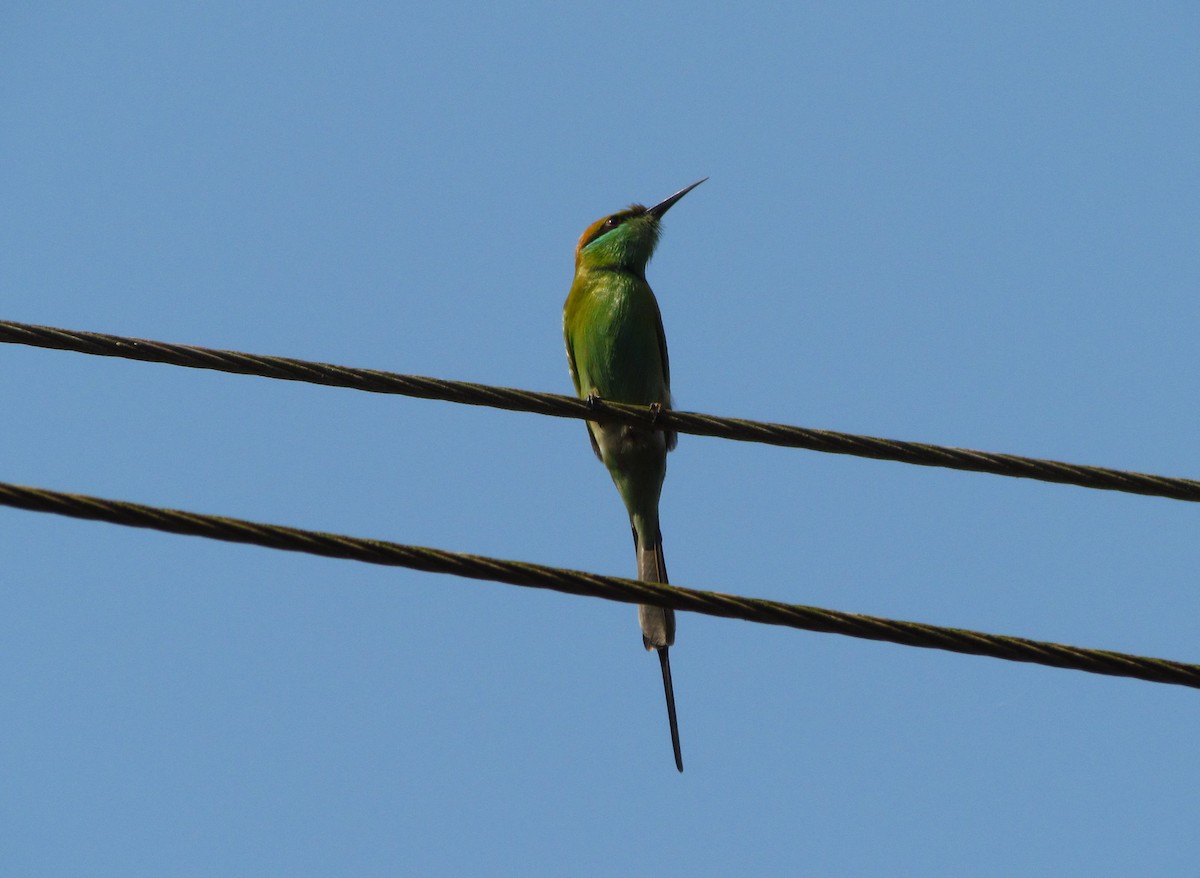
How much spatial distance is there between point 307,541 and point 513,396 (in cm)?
85

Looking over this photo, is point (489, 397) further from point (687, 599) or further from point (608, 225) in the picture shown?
point (608, 225)

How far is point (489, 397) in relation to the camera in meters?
3.05

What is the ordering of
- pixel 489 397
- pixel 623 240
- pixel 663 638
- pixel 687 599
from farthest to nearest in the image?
pixel 623 240 → pixel 663 638 → pixel 489 397 → pixel 687 599

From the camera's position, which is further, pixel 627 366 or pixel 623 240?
pixel 623 240

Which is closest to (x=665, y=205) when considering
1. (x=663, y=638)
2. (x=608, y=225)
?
(x=608, y=225)

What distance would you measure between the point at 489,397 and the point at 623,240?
118 inches

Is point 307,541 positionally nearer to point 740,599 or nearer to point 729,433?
point 740,599

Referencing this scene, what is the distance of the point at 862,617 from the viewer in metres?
2.46

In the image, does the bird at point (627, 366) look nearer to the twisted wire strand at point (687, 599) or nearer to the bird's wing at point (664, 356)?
the bird's wing at point (664, 356)

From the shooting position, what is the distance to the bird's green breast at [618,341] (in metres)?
5.24

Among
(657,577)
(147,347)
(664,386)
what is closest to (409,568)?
(147,347)

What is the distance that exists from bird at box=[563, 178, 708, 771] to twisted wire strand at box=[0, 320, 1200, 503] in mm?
1810

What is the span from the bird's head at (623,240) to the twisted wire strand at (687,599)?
3.49 metres

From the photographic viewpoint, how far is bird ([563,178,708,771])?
5.09 m
